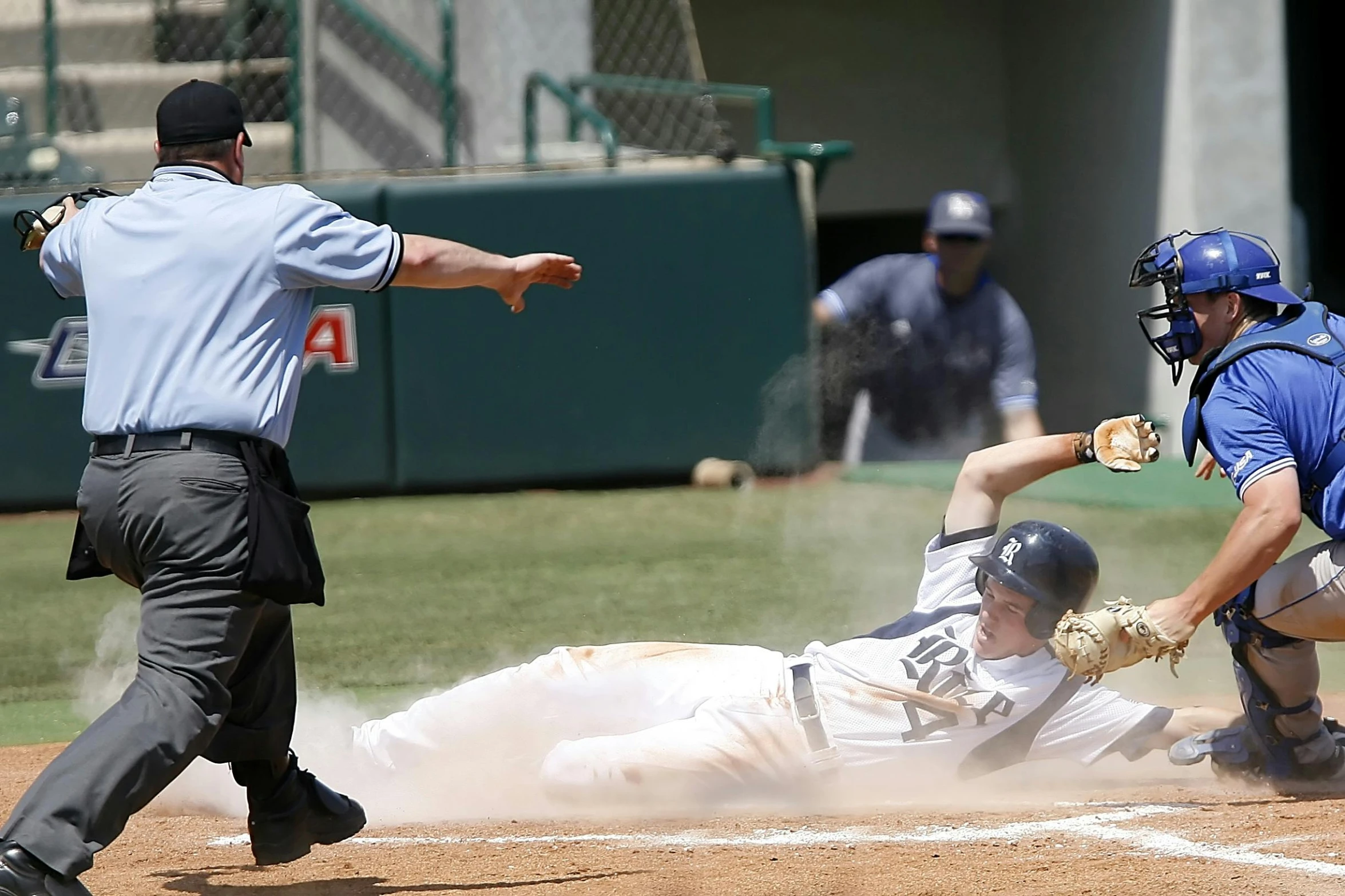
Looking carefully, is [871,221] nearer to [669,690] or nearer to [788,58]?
[788,58]

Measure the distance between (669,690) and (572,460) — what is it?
245 inches

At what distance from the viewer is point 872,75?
15422 millimetres

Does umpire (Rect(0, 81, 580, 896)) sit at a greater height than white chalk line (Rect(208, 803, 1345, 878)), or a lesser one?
greater

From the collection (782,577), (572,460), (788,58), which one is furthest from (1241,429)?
(788,58)

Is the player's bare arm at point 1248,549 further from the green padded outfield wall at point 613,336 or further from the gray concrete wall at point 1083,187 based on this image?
the gray concrete wall at point 1083,187

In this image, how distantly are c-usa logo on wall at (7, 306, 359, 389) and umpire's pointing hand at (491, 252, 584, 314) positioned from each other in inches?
265

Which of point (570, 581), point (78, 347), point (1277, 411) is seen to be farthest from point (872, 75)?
point (1277, 411)

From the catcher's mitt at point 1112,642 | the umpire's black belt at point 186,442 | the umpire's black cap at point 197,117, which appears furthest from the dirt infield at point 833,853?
the umpire's black cap at point 197,117

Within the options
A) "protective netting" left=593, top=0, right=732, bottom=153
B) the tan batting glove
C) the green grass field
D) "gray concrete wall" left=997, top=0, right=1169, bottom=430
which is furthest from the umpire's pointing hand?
"gray concrete wall" left=997, top=0, right=1169, bottom=430

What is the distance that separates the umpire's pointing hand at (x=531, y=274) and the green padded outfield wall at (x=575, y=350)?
667 cm

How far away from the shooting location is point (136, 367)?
326 centimetres

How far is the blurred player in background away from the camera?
8703 mm

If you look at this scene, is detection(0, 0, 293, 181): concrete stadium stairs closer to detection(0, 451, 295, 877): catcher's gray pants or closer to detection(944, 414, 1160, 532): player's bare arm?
detection(944, 414, 1160, 532): player's bare arm

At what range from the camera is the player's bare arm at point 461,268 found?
11.0ft
